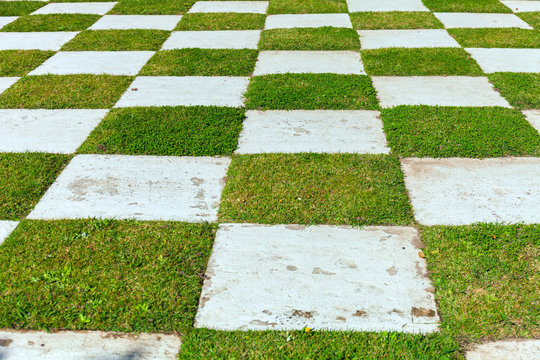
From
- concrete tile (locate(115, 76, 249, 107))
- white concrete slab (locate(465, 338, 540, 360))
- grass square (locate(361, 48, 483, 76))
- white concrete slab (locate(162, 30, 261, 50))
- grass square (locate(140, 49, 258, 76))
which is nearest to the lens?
white concrete slab (locate(465, 338, 540, 360))

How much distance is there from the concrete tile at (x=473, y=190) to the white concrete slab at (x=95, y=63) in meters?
3.88

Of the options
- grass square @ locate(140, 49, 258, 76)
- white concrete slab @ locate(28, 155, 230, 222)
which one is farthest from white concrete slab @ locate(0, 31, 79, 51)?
white concrete slab @ locate(28, 155, 230, 222)

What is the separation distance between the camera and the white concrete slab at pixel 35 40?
7.05 m

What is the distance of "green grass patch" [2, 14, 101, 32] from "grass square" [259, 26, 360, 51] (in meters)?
3.06

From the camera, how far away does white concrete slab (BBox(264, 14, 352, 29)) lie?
25.4 ft

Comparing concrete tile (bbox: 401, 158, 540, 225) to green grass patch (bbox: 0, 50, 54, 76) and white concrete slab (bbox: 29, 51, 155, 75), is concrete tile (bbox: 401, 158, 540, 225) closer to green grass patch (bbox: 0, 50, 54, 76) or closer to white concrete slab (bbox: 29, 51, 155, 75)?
white concrete slab (bbox: 29, 51, 155, 75)

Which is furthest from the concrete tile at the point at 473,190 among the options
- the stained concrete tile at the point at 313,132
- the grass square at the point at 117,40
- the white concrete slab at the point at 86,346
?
the grass square at the point at 117,40

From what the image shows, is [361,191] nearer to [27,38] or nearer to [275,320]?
[275,320]

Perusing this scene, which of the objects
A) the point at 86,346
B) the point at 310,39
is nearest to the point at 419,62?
the point at 310,39

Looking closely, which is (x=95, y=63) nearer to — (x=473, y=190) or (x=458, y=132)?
(x=458, y=132)

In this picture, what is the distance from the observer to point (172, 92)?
220 inches

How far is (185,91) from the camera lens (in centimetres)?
562

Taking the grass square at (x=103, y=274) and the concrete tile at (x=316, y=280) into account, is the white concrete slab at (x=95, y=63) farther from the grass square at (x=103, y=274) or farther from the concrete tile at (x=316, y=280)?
the concrete tile at (x=316, y=280)

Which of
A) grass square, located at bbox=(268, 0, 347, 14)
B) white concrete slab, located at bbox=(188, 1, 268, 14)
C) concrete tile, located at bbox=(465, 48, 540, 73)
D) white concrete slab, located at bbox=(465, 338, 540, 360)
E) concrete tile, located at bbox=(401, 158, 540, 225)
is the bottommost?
white concrete slab, located at bbox=(465, 338, 540, 360)
